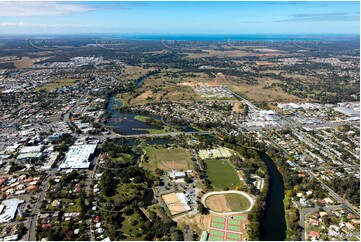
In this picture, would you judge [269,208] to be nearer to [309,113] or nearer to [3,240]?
[3,240]

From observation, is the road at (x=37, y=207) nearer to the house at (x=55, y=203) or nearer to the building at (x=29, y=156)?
the house at (x=55, y=203)

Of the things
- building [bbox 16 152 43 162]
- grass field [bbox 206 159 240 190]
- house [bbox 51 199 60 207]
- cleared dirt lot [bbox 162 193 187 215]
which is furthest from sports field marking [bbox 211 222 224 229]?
building [bbox 16 152 43 162]

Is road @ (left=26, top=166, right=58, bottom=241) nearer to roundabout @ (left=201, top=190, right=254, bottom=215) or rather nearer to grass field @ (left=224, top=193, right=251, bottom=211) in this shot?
roundabout @ (left=201, top=190, right=254, bottom=215)

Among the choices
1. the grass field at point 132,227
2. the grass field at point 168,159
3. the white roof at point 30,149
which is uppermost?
the white roof at point 30,149

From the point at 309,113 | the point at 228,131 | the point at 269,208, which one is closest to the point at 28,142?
the point at 228,131

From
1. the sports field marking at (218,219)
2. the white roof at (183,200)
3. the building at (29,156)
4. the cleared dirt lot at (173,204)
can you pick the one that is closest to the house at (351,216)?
the sports field marking at (218,219)

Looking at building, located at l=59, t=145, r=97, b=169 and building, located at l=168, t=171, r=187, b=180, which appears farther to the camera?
building, located at l=59, t=145, r=97, b=169
